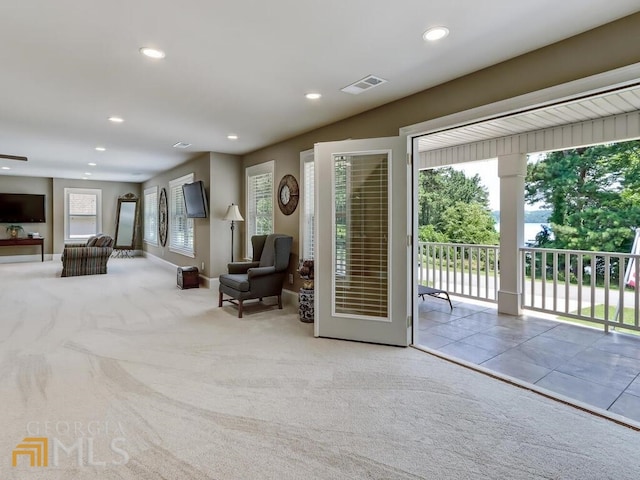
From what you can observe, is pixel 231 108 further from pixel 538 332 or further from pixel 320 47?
pixel 538 332

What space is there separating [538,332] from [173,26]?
177 inches

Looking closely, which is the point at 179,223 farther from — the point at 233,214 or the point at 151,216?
the point at 151,216

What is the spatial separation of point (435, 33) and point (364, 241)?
195 centimetres

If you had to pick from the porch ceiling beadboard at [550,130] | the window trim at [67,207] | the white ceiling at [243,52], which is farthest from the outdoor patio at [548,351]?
the window trim at [67,207]

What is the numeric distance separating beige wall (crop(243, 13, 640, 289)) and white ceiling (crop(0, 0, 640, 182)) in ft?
0.28

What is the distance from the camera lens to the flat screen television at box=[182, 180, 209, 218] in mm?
Answer: 6379

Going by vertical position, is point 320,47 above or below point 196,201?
above

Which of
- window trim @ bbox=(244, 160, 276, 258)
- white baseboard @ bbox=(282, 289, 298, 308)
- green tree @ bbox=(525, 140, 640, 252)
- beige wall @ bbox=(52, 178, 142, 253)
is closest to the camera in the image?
white baseboard @ bbox=(282, 289, 298, 308)

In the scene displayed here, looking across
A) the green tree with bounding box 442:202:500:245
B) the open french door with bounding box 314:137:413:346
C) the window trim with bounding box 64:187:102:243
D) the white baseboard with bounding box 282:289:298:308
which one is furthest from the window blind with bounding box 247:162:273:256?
the window trim with bounding box 64:187:102:243

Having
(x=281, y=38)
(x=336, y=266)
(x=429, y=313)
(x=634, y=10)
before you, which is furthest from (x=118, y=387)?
(x=634, y=10)

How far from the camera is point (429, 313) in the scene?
480cm

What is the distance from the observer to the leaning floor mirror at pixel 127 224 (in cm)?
1095

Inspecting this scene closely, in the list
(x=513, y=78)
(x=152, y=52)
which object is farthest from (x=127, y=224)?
(x=513, y=78)

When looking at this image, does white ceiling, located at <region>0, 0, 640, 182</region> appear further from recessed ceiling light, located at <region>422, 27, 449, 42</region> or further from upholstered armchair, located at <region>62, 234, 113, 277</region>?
upholstered armchair, located at <region>62, 234, 113, 277</region>
